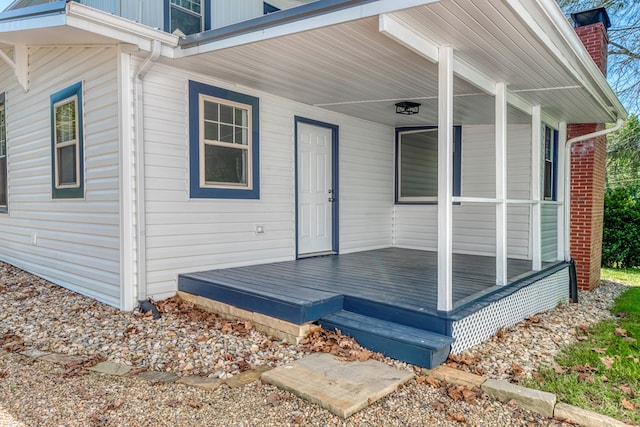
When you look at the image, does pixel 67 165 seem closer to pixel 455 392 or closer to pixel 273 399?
pixel 273 399

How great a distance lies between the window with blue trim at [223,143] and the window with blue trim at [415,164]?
335 centimetres

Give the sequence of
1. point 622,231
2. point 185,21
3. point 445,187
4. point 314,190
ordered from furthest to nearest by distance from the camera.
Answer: point 622,231
point 314,190
point 185,21
point 445,187

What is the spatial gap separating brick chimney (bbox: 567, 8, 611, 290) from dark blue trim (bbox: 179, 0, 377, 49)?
18.0 ft

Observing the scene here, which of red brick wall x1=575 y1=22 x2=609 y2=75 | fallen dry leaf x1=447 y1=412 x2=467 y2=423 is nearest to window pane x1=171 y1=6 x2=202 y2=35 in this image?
fallen dry leaf x1=447 y1=412 x2=467 y2=423

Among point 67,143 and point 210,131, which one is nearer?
point 210,131

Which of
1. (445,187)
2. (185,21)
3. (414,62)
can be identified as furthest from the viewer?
(185,21)

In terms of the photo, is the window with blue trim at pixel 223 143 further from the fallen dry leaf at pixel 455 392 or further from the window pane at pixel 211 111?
the fallen dry leaf at pixel 455 392

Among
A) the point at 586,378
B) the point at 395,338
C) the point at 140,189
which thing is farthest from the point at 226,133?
the point at 586,378

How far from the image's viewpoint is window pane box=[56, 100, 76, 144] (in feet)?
17.0

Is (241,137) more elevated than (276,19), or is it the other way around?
(276,19)

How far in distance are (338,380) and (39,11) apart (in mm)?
4008

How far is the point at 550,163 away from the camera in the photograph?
7129 mm

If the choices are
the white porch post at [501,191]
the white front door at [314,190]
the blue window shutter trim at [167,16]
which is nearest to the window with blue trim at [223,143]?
the white front door at [314,190]

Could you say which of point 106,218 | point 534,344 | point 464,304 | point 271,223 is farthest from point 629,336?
point 106,218
